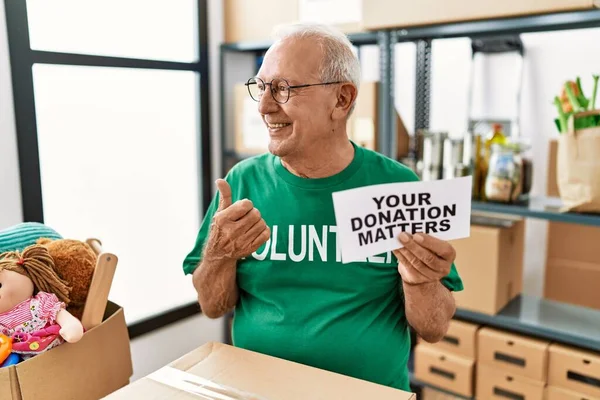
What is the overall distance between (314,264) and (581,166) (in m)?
1.03

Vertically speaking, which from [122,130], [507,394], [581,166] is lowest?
[507,394]

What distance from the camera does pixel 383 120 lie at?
82.1 inches

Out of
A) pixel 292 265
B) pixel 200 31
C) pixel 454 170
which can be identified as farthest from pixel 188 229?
pixel 292 265

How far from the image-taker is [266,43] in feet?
7.75

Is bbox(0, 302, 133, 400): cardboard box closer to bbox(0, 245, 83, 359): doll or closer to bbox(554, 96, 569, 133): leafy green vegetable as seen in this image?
bbox(0, 245, 83, 359): doll

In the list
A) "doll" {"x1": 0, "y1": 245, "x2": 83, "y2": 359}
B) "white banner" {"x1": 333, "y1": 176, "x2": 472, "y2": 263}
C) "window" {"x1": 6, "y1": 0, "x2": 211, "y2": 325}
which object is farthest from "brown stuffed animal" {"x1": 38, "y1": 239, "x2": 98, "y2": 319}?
"window" {"x1": 6, "y1": 0, "x2": 211, "y2": 325}

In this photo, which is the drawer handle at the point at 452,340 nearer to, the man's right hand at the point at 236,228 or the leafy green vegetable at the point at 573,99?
the leafy green vegetable at the point at 573,99

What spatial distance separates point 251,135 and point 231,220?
1502 mm

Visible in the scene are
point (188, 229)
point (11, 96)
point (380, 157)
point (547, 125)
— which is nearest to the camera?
point (380, 157)

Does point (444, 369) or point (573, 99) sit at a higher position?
point (573, 99)

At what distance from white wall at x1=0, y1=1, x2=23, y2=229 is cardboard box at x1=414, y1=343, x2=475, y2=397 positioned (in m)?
1.61

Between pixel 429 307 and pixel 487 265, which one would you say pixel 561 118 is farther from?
pixel 429 307

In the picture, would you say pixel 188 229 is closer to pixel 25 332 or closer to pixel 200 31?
pixel 200 31

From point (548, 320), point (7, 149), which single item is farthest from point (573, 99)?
point (7, 149)
